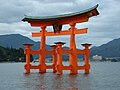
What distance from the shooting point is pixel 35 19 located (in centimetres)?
4806

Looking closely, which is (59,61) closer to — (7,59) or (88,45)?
(88,45)

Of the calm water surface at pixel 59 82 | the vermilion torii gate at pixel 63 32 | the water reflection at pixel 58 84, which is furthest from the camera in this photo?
the vermilion torii gate at pixel 63 32

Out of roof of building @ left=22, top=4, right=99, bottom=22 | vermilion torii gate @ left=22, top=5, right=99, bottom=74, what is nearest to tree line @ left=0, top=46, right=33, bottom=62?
vermilion torii gate @ left=22, top=5, right=99, bottom=74

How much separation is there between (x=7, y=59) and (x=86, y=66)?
104 meters

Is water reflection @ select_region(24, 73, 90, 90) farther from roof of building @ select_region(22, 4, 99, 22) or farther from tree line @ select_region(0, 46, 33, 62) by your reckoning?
tree line @ select_region(0, 46, 33, 62)

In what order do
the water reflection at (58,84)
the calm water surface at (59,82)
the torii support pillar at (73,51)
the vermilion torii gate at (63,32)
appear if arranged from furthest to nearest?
1. the torii support pillar at (73,51)
2. the vermilion torii gate at (63,32)
3. the calm water surface at (59,82)
4. the water reflection at (58,84)

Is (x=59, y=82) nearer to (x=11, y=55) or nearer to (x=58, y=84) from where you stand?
(x=58, y=84)

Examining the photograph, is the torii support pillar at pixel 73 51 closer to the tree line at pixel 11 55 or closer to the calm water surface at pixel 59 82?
the calm water surface at pixel 59 82

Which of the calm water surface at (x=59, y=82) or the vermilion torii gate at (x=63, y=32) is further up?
the vermilion torii gate at (x=63, y=32)

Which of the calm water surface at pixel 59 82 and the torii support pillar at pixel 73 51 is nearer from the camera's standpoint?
the calm water surface at pixel 59 82

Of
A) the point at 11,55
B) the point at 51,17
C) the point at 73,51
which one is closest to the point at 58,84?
the point at 73,51

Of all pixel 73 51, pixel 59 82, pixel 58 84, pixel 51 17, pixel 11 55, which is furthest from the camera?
pixel 11 55

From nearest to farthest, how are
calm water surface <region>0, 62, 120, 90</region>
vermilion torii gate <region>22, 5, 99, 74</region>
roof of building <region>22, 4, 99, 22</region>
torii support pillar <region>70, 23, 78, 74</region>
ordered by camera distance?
1. calm water surface <region>0, 62, 120, 90</region>
2. roof of building <region>22, 4, 99, 22</region>
3. vermilion torii gate <region>22, 5, 99, 74</region>
4. torii support pillar <region>70, 23, 78, 74</region>

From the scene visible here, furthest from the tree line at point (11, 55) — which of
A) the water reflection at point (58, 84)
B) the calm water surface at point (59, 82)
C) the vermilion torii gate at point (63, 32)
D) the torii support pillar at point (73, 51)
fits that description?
the water reflection at point (58, 84)
